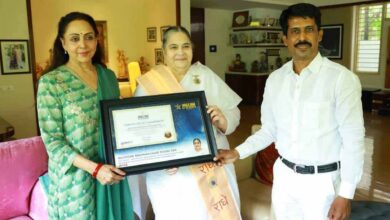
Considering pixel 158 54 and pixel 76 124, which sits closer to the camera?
pixel 76 124

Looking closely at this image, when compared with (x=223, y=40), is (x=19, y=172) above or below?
below

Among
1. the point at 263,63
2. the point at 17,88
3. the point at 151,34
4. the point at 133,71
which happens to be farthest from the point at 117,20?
the point at 263,63

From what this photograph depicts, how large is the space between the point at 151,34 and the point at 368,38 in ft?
18.9

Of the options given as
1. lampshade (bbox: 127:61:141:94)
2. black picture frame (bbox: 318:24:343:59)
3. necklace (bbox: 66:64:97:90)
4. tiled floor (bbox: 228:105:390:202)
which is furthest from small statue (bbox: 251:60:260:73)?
necklace (bbox: 66:64:97:90)

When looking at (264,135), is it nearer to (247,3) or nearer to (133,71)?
(133,71)

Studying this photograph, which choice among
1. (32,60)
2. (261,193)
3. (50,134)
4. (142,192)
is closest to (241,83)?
(32,60)

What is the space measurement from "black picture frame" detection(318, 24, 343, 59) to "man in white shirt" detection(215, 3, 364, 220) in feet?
30.1

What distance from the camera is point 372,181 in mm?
4031

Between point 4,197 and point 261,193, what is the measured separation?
1.76 m

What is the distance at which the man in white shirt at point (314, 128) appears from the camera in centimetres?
148

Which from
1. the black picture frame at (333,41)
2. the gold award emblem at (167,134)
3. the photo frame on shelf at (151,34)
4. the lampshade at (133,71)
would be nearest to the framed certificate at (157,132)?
the gold award emblem at (167,134)

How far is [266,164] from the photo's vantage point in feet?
9.86

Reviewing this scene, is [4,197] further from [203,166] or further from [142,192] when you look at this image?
[203,166]

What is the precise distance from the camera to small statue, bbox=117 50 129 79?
8039 millimetres
